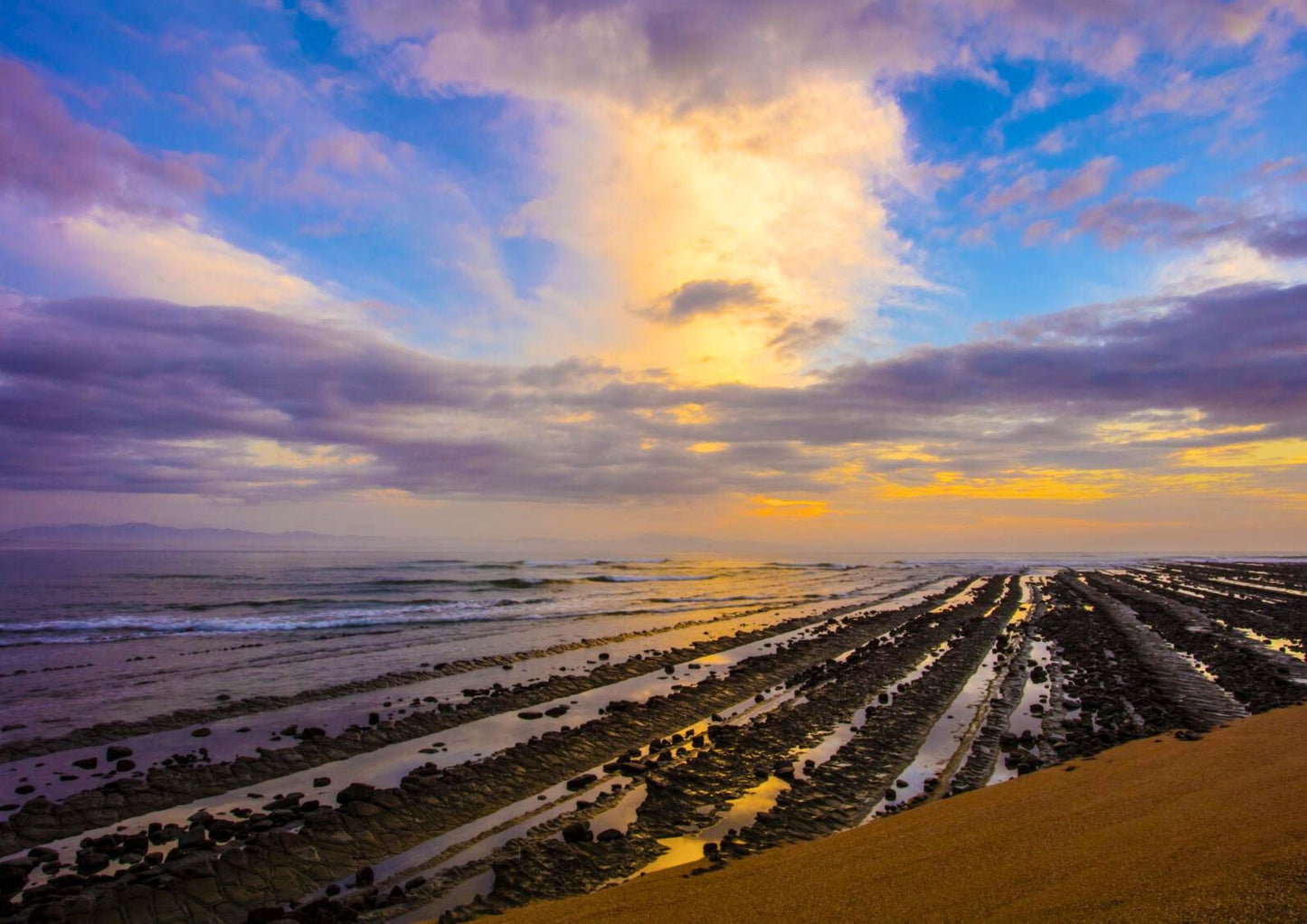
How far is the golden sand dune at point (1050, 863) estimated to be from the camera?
14.2ft

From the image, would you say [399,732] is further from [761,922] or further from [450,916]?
[761,922]

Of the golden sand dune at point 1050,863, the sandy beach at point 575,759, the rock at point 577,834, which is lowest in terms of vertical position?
the sandy beach at point 575,759

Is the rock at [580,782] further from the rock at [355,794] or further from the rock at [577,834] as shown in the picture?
the rock at [355,794]

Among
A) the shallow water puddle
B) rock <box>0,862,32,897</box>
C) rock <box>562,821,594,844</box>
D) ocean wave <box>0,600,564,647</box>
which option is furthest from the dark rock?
ocean wave <box>0,600,564,647</box>

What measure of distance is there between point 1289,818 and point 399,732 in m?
13.3

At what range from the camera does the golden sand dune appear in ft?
14.2

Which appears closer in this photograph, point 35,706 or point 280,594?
point 35,706

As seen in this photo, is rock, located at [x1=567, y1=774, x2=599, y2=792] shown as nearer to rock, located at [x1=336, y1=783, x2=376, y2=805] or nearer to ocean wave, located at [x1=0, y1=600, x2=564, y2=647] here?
rock, located at [x1=336, y1=783, x2=376, y2=805]

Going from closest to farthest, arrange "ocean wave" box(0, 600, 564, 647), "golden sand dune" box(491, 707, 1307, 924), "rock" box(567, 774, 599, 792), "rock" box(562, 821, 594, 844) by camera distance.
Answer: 1. "golden sand dune" box(491, 707, 1307, 924)
2. "rock" box(562, 821, 594, 844)
3. "rock" box(567, 774, 599, 792)
4. "ocean wave" box(0, 600, 564, 647)

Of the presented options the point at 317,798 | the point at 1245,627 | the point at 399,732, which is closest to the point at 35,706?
the point at 399,732

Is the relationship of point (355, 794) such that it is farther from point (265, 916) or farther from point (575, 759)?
point (575, 759)

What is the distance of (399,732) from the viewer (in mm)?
13188

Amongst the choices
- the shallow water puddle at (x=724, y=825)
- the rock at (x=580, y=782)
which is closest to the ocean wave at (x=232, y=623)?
the rock at (x=580, y=782)

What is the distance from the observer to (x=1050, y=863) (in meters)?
5.21
